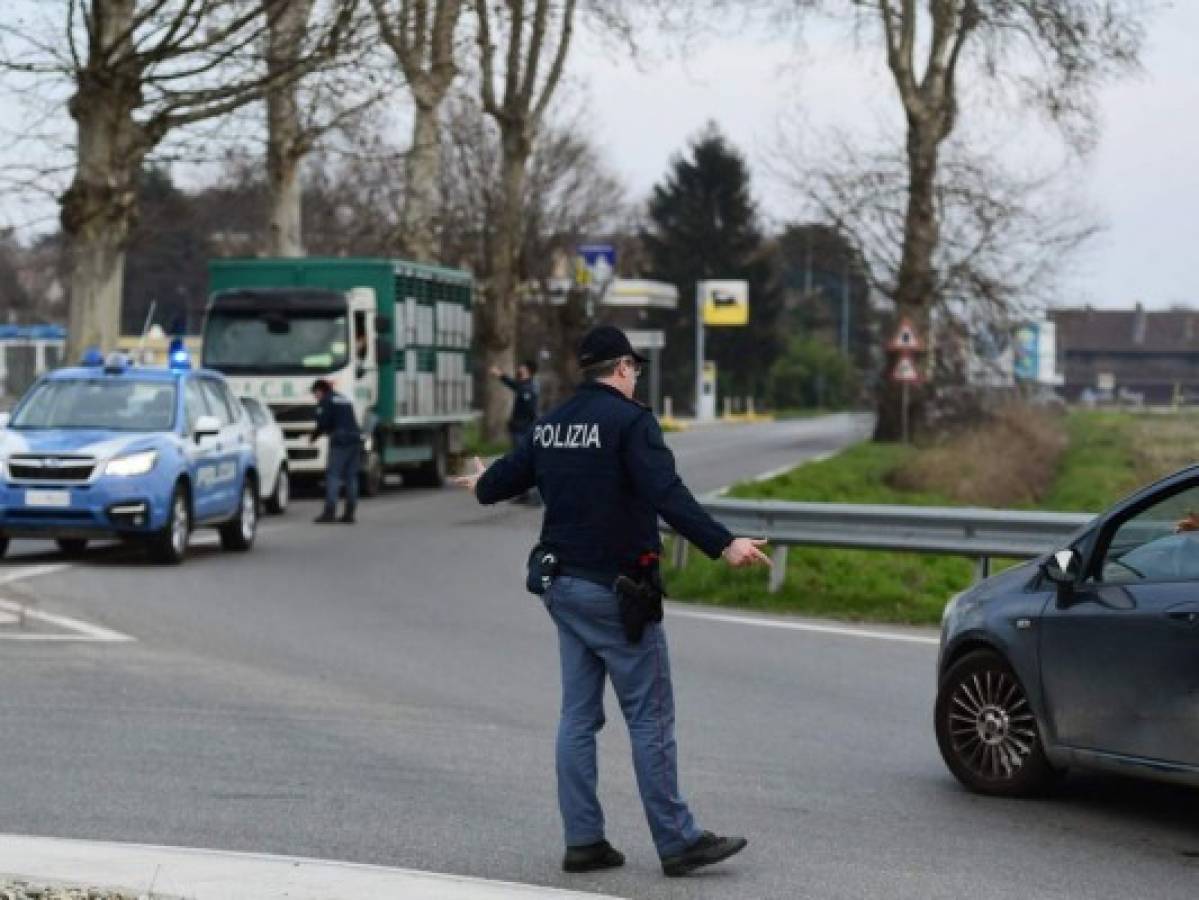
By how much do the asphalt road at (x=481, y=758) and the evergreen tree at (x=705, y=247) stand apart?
93034 mm

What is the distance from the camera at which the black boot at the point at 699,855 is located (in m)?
8.38

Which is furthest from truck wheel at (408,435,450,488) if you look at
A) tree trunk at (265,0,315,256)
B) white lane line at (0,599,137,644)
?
white lane line at (0,599,137,644)

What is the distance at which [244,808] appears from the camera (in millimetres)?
9766

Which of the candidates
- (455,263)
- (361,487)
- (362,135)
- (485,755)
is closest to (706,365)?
(455,263)

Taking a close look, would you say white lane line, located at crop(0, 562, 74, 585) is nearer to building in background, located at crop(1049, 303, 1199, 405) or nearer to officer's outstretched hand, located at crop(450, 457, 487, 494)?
officer's outstretched hand, located at crop(450, 457, 487, 494)

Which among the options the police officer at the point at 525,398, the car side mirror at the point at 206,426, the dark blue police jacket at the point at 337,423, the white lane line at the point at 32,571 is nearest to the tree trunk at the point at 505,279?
the police officer at the point at 525,398

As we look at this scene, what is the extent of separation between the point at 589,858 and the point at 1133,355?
10758 cm

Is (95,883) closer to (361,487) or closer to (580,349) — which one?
(580,349)

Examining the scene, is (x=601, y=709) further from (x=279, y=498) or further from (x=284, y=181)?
(x=284, y=181)

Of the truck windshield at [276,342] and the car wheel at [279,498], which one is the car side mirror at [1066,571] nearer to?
the car wheel at [279,498]

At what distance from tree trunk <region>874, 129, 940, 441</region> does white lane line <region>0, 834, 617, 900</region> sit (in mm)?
43293

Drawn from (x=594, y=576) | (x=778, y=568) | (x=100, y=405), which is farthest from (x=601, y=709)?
(x=100, y=405)

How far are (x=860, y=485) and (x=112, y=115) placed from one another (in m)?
12.3

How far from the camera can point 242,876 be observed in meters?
7.95
